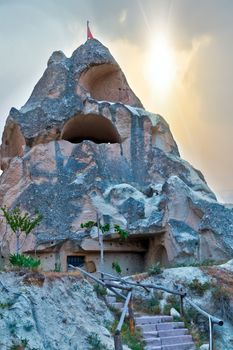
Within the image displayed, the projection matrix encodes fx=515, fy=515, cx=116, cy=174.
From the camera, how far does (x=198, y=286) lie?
58.0 ft

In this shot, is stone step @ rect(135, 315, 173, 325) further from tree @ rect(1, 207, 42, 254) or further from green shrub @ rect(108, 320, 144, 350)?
tree @ rect(1, 207, 42, 254)

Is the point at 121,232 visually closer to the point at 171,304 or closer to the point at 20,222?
the point at 20,222

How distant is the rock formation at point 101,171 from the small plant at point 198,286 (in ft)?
34.8

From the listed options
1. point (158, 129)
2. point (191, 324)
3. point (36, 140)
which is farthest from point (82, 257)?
point (191, 324)

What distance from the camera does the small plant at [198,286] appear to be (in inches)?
690

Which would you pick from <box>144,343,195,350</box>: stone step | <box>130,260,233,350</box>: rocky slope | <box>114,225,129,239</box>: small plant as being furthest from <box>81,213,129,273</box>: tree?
<box>144,343,195,350</box>: stone step

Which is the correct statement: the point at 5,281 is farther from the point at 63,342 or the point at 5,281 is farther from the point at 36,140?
the point at 36,140

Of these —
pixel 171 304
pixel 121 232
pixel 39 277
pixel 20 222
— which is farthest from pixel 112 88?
pixel 39 277

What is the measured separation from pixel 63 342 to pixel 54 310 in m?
1.10

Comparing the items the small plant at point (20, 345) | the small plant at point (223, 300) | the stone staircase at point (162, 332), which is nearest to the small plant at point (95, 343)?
the stone staircase at point (162, 332)

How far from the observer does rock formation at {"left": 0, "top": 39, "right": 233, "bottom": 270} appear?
29875 millimetres

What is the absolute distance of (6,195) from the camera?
109ft

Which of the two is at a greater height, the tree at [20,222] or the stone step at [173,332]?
the tree at [20,222]

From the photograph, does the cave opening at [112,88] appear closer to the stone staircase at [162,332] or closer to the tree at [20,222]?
the tree at [20,222]
